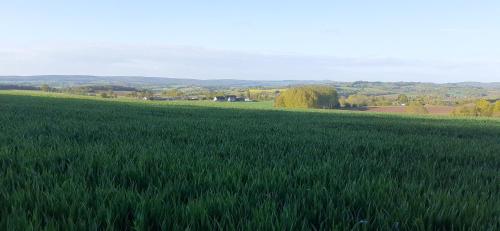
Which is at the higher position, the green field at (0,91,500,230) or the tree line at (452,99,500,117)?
the green field at (0,91,500,230)

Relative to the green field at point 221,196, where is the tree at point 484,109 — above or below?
below

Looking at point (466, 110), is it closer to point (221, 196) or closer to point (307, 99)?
point (307, 99)

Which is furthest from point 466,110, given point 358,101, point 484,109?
point 358,101

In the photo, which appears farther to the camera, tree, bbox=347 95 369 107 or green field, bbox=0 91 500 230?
tree, bbox=347 95 369 107

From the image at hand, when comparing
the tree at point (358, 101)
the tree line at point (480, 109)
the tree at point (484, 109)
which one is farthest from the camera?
the tree at point (358, 101)

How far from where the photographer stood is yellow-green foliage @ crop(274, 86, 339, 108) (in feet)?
304

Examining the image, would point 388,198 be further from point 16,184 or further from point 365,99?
point 365,99

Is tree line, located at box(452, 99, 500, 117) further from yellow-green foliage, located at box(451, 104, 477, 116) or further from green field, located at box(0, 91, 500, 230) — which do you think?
green field, located at box(0, 91, 500, 230)

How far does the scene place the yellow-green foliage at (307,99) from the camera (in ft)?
304

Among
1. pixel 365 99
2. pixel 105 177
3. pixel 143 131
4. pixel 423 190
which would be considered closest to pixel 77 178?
pixel 105 177

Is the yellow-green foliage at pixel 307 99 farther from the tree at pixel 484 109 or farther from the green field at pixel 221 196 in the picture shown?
the green field at pixel 221 196

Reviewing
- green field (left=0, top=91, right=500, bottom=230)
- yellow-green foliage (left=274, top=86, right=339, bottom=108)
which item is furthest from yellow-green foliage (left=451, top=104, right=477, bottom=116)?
green field (left=0, top=91, right=500, bottom=230)

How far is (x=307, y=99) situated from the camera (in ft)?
310

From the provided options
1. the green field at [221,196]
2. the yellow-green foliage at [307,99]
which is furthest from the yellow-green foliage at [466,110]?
the green field at [221,196]
